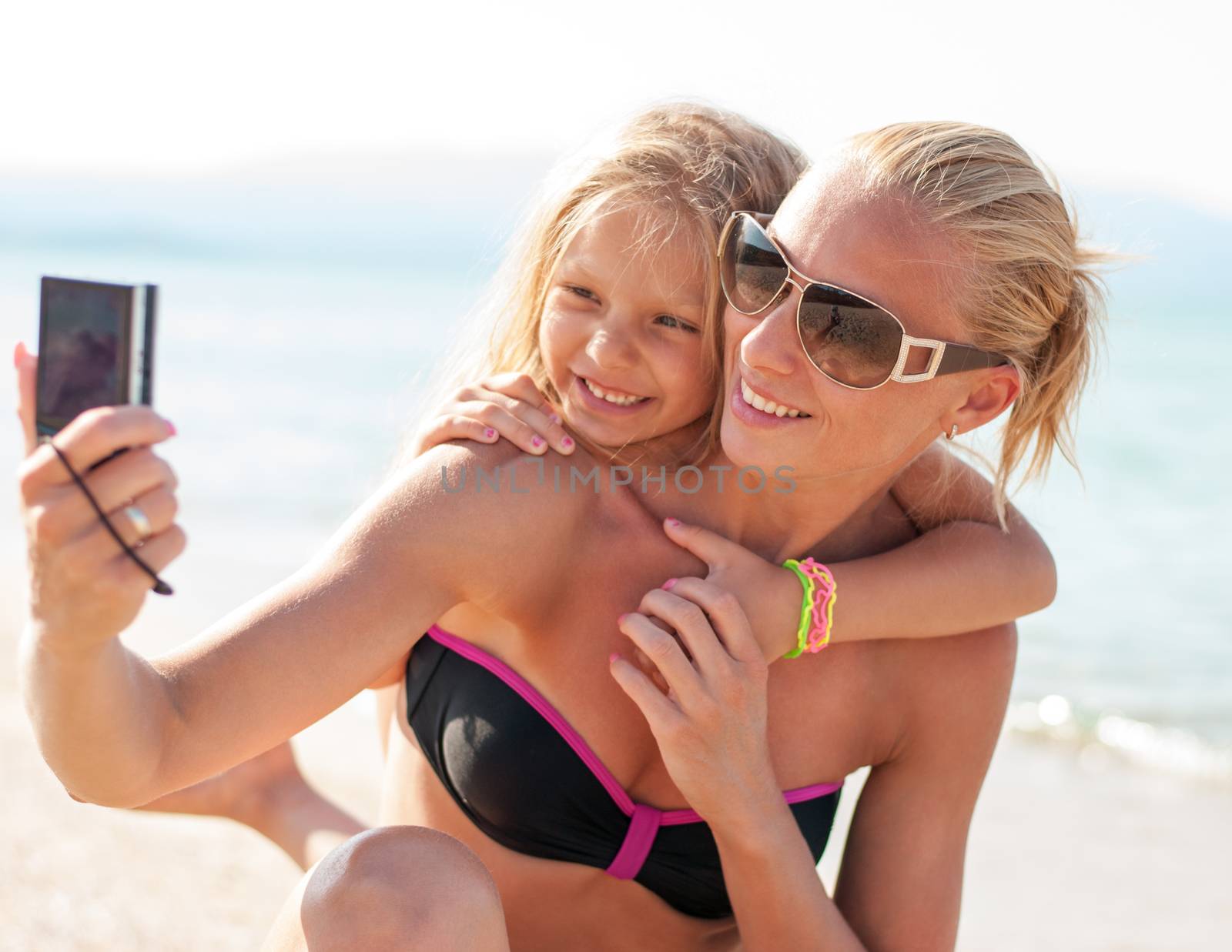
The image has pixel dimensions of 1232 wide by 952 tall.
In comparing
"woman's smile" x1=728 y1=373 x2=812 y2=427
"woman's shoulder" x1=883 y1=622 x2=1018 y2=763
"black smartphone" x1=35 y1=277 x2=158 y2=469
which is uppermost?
"black smartphone" x1=35 y1=277 x2=158 y2=469

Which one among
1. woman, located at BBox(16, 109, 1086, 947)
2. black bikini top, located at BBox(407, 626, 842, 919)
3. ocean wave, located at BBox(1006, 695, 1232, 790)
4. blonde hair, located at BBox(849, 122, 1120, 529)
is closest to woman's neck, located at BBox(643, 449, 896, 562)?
woman, located at BBox(16, 109, 1086, 947)

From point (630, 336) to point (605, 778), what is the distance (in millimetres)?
926

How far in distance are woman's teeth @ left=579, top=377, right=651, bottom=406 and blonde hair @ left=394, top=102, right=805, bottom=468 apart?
148 millimetres

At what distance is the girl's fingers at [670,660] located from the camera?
2.19 meters

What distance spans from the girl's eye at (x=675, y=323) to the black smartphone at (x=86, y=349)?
1.45m

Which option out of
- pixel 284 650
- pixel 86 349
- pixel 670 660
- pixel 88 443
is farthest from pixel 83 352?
pixel 670 660

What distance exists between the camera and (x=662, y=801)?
2.44m

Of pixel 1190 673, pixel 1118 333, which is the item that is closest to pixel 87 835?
pixel 1190 673

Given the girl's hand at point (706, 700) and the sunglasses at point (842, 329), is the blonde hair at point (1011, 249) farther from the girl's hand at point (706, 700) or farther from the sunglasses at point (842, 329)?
the girl's hand at point (706, 700)

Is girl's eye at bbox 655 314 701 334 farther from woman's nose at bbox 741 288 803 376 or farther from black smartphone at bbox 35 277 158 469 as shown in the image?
black smartphone at bbox 35 277 158 469

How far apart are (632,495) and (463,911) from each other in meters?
0.91

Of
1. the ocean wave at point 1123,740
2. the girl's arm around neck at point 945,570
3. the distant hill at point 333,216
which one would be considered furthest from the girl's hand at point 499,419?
the distant hill at point 333,216

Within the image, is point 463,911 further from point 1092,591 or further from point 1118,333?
point 1118,333

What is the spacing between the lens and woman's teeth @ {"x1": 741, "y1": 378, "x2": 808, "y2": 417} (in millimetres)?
2340
